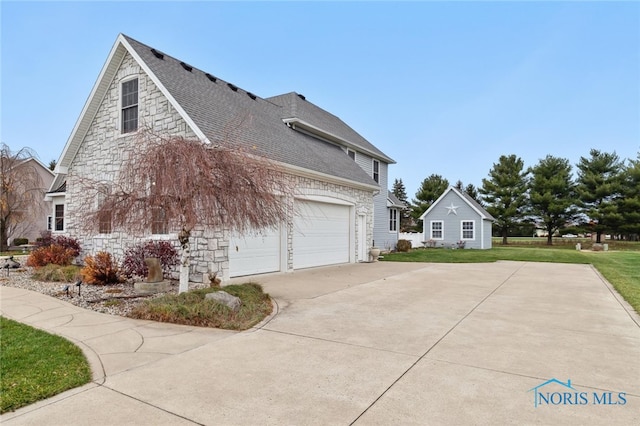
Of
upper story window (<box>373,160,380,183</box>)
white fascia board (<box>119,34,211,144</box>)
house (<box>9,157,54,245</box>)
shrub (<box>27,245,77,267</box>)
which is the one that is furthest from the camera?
upper story window (<box>373,160,380,183</box>)

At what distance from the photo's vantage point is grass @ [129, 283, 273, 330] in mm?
5828

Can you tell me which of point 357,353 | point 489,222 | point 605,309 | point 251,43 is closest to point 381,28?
point 251,43

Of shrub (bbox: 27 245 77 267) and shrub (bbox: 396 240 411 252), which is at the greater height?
shrub (bbox: 27 245 77 267)

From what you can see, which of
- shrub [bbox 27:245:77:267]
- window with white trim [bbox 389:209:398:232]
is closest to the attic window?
shrub [bbox 27:245:77:267]

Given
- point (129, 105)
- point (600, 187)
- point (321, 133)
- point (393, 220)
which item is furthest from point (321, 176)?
point (600, 187)

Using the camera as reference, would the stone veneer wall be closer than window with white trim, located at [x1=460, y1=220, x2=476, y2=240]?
Yes

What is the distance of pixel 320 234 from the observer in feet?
45.7

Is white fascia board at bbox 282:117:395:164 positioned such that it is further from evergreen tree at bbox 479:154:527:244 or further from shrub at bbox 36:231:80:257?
evergreen tree at bbox 479:154:527:244

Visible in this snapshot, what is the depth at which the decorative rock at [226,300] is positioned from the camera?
20.6 feet

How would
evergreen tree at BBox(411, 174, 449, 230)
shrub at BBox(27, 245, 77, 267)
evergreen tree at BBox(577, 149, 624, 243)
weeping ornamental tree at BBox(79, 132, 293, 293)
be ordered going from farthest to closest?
evergreen tree at BBox(411, 174, 449, 230) < evergreen tree at BBox(577, 149, 624, 243) < shrub at BBox(27, 245, 77, 267) < weeping ornamental tree at BBox(79, 132, 293, 293)

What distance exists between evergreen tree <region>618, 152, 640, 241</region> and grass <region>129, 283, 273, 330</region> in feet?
133

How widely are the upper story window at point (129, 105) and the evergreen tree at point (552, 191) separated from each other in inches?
1505

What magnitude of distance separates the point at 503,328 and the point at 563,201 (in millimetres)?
38142

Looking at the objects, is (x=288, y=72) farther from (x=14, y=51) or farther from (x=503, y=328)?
(x=503, y=328)
